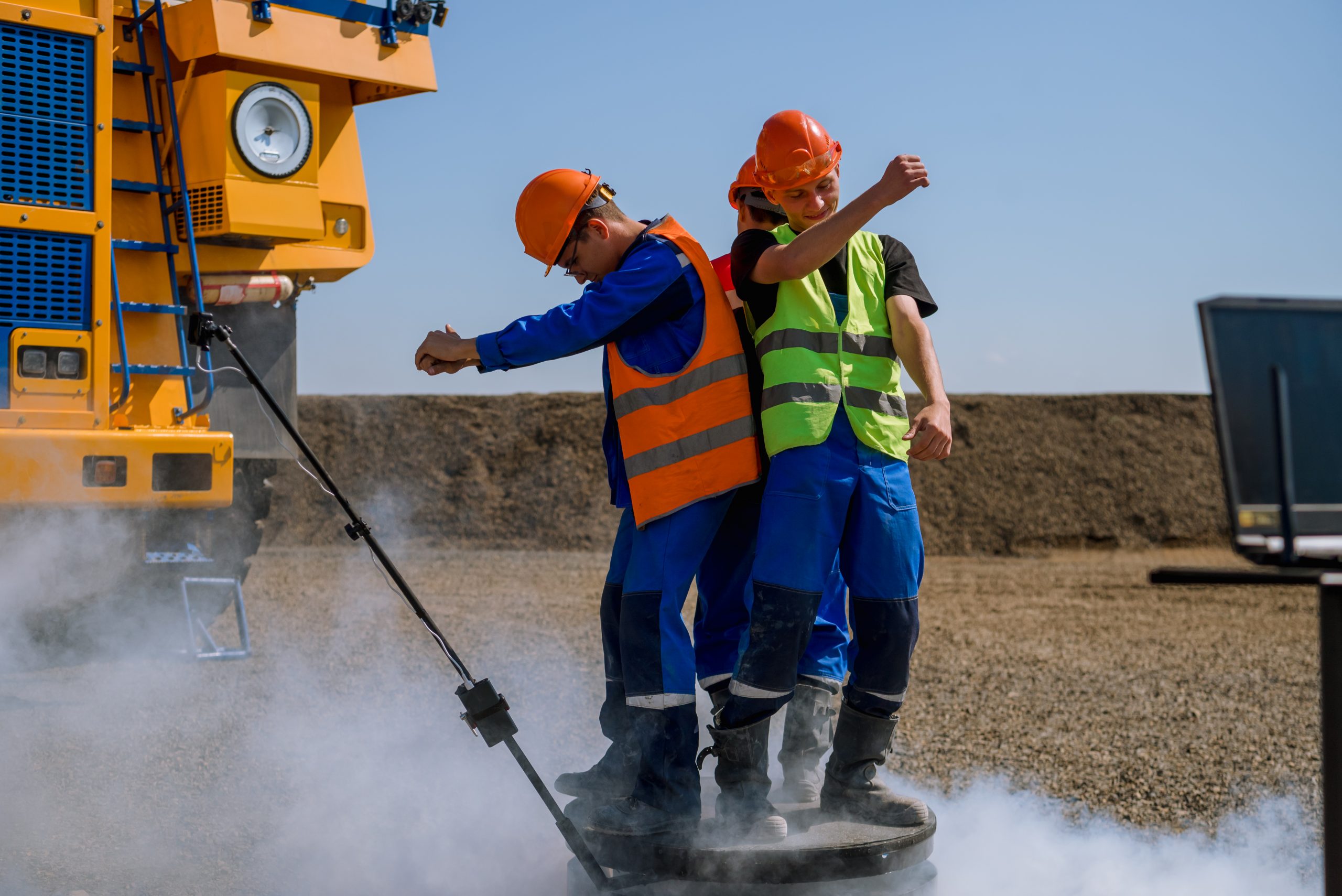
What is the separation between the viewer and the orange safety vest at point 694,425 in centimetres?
295

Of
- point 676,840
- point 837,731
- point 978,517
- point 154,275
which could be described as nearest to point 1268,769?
point 837,731

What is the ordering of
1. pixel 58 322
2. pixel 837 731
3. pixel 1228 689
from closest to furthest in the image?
pixel 837 731
pixel 58 322
pixel 1228 689

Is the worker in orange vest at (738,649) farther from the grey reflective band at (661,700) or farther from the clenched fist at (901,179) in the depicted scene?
the clenched fist at (901,179)

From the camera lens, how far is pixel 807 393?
289 centimetres

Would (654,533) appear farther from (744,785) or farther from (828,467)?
(744,785)

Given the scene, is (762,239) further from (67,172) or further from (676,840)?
(67,172)

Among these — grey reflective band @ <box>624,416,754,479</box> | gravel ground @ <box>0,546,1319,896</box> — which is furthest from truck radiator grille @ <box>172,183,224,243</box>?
grey reflective band @ <box>624,416,754,479</box>

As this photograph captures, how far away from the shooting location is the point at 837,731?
308cm

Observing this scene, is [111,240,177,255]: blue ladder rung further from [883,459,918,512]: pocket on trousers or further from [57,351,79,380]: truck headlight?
[883,459,918,512]: pocket on trousers

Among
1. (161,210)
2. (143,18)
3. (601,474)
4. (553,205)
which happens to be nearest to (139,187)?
(161,210)

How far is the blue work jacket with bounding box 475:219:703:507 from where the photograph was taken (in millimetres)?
2875

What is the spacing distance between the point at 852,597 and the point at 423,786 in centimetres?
249

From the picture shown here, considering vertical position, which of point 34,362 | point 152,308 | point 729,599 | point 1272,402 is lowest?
point 729,599

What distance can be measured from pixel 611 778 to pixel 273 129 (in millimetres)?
3743
